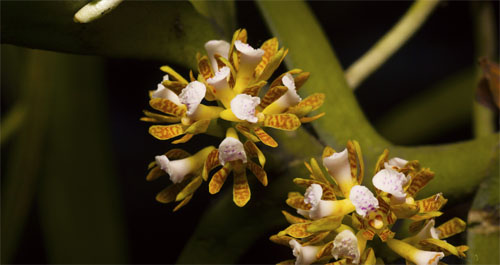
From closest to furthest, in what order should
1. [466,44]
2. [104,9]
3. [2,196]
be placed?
[104,9] < [2,196] < [466,44]

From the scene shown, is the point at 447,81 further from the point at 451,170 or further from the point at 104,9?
the point at 104,9

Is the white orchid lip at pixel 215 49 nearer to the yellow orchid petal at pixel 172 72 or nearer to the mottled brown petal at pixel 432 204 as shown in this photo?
the yellow orchid petal at pixel 172 72

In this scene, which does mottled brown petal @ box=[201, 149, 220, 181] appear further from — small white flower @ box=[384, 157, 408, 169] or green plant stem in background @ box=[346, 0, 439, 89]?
green plant stem in background @ box=[346, 0, 439, 89]

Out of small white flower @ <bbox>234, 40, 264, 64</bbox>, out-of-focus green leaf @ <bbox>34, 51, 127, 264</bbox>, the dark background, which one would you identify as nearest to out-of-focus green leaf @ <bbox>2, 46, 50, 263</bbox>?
out-of-focus green leaf @ <bbox>34, 51, 127, 264</bbox>

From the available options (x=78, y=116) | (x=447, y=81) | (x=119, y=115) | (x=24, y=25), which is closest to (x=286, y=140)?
(x=24, y=25)

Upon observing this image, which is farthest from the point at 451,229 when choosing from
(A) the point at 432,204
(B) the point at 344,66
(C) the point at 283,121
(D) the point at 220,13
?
(B) the point at 344,66

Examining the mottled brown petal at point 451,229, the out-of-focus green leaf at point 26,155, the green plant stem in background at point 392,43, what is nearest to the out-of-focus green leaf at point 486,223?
the mottled brown petal at point 451,229
